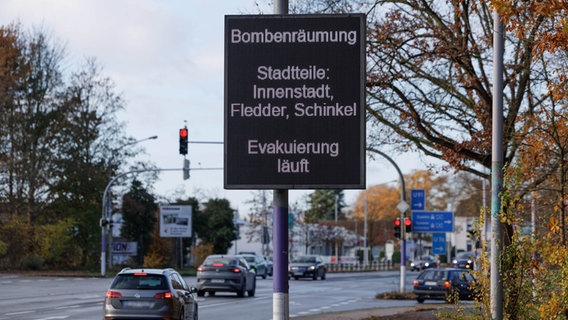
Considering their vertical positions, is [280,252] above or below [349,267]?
above

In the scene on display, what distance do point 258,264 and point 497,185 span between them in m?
48.2

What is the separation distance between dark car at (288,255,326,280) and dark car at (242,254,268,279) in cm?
195

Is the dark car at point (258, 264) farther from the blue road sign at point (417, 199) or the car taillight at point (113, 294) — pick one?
the car taillight at point (113, 294)

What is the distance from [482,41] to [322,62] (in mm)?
10378

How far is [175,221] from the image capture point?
70.2 meters

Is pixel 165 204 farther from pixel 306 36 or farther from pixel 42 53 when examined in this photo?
pixel 306 36

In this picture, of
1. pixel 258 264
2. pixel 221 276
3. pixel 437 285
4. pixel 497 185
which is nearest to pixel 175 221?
pixel 258 264

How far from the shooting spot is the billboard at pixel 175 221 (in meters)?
68.9

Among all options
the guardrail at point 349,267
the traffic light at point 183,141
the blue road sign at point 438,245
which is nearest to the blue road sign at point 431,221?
the blue road sign at point 438,245

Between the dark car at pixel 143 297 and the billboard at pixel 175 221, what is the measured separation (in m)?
47.5

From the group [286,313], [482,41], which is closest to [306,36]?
[286,313]

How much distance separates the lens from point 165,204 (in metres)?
74.9

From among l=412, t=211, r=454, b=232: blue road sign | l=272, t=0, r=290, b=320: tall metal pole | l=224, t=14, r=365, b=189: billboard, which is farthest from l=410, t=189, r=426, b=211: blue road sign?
l=224, t=14, r=365, b=189: billboard

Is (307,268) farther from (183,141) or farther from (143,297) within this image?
(143,297)
